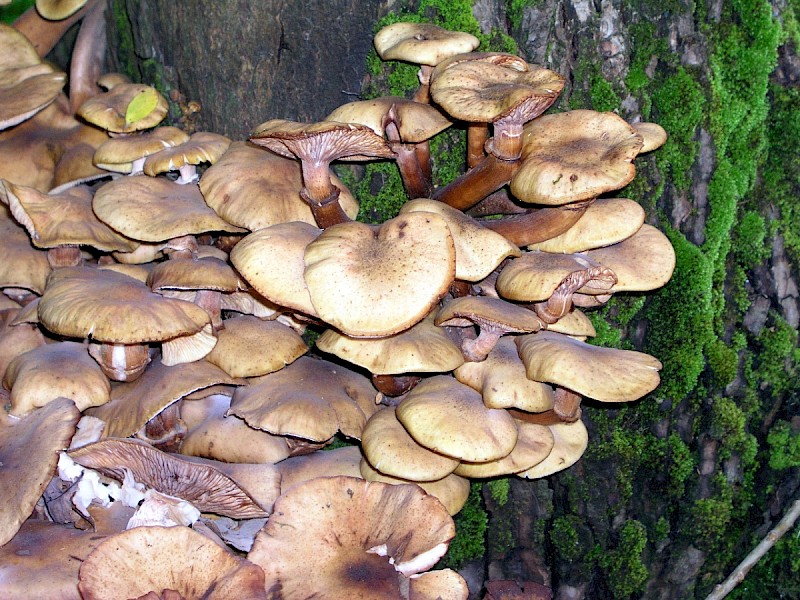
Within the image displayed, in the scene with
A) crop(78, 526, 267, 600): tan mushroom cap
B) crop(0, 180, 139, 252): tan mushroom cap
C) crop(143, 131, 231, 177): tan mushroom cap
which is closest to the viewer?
crop(78, 526, 267, 600): tan mushroom cap

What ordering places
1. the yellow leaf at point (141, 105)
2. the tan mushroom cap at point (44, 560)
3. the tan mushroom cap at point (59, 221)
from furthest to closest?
the yellow leaf at point (141, 105) → the tan mushroom cap at point (59, 221) → the tan mushroom cap at point (44, 560)

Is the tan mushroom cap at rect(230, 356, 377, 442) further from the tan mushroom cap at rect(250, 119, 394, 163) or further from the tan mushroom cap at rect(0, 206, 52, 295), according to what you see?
the tan mushroom cap at rect(0, 206, 52, 295)


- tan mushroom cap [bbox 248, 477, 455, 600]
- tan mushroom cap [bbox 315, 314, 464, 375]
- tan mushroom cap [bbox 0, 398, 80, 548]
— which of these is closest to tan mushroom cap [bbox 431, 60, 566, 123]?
tan mushroom cap [bbox 315, 314, 464, 375]

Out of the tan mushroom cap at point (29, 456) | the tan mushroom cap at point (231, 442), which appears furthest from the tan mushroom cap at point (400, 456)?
the tan mushroom cap at point (29, 456)

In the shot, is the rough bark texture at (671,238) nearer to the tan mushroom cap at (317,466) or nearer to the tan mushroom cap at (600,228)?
the tan mushroom cap at (600,228)

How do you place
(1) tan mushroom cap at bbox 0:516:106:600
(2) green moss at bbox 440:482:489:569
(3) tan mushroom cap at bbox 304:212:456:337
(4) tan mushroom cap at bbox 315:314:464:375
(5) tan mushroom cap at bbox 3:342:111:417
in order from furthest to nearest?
1. (2) green moss at bbox 440:482:489:569
2. (5) tan mushroom cap at bbox 3:342:111:417
3. (4) tan mushroom cap at bbox 315:314:464:375
4. (3) tan mushroom cap at bbox 304:212:456:337
5. (1) tan mushroom cap at bbox 0:516:106:600

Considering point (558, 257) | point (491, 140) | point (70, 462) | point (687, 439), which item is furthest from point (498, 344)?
point (70, 462)

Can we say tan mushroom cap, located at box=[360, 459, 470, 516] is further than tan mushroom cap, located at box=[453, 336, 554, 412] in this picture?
Yes

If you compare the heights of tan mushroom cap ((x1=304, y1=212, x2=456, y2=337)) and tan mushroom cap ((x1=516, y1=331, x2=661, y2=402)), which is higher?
tan mushroom cap ((x1=304, y1=212, x2=456, y2=337))
